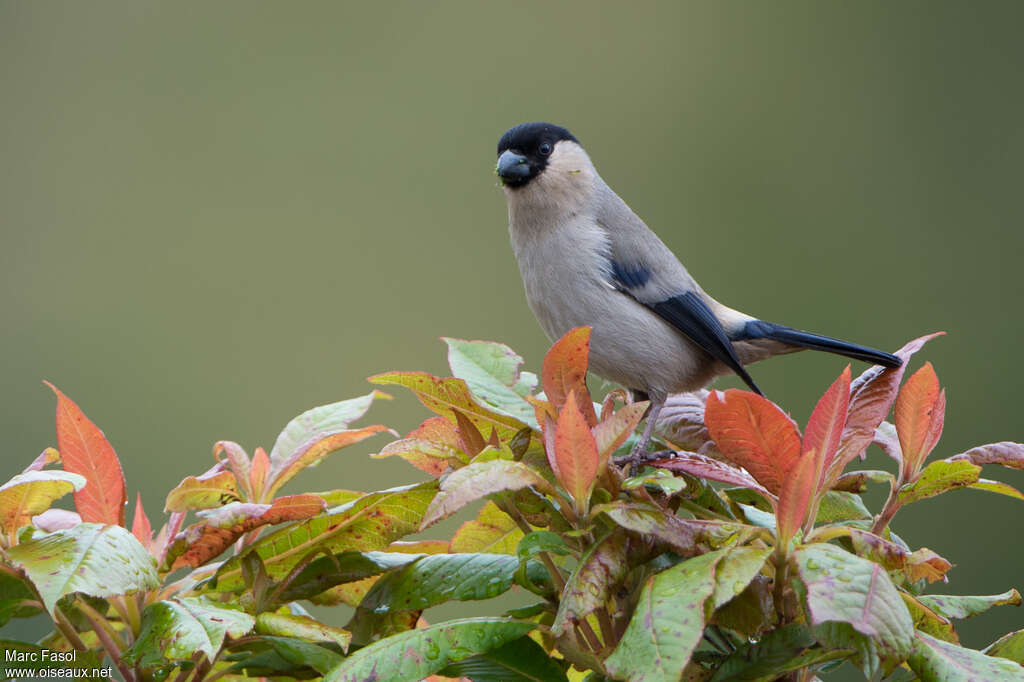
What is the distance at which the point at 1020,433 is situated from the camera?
12.6 feet

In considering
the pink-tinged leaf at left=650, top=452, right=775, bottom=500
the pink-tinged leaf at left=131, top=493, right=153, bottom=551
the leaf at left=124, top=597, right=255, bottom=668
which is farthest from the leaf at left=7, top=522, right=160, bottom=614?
the pink-tinged leaf at left=650, top=452, right=775, bottom=500

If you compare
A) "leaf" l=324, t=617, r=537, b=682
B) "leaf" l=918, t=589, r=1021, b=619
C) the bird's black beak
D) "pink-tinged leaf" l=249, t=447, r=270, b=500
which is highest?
the bird's black beak

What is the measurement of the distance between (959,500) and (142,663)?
3706 mm

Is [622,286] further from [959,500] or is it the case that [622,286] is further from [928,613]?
[959,500]

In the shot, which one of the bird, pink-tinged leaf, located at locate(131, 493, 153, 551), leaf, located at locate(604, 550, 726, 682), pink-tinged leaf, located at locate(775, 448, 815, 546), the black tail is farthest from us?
the bird

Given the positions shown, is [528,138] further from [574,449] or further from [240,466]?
[574,449]

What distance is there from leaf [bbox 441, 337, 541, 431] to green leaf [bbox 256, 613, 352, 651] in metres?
0.24

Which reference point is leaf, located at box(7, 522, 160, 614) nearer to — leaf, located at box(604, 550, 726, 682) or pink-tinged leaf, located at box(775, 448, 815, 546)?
leaf, located at box(604, 550, 726, 682)

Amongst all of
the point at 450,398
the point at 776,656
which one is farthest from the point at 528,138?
the point at 776,656

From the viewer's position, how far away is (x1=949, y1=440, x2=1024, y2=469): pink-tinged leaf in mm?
923

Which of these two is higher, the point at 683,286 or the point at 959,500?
the point at 683,286

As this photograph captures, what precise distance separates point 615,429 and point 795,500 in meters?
0.15

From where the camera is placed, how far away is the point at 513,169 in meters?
2.16

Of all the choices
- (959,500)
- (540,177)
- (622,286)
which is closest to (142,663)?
(622,286)
